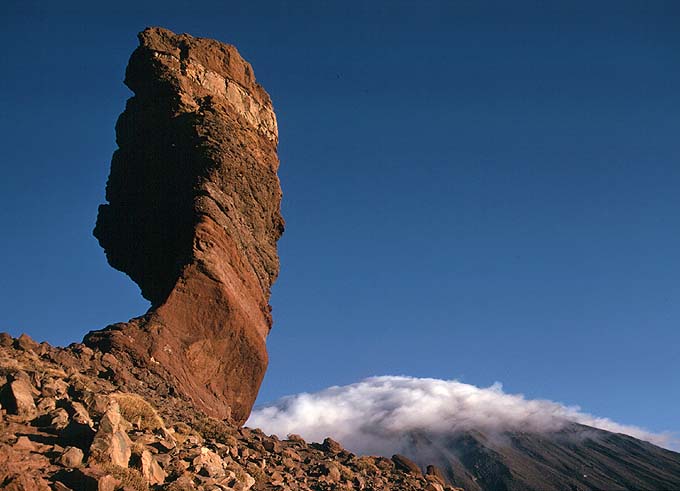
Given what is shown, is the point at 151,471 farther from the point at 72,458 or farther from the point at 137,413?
the point at 137,413

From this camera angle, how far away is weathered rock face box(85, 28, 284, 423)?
24.6 metres

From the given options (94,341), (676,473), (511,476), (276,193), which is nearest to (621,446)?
(676,473)

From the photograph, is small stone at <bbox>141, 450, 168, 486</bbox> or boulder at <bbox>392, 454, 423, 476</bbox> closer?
small stone at <bbox>141, 450, 168, 486</bbox>

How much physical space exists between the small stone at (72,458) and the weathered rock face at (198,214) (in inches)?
454

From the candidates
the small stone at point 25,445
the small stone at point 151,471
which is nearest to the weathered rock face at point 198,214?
the small stone at point 151,471

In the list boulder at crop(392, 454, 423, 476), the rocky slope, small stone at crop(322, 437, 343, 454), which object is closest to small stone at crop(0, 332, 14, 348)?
the rocky slope

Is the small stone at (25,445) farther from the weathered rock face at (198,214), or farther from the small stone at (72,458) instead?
the weathered rock face at (198,214)

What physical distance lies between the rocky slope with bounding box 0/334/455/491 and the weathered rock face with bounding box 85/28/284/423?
3786mm

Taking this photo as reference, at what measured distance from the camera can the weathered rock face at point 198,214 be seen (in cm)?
2462

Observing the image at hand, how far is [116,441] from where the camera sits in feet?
34.7

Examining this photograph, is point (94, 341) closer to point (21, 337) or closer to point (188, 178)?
point (21, 337)

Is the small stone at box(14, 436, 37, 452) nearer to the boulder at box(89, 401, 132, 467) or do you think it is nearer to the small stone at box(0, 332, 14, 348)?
the boulder at box(89, 401, 132, 467)

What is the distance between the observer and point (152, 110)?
31.5 meters

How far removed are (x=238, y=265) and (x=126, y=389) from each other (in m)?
12.1
